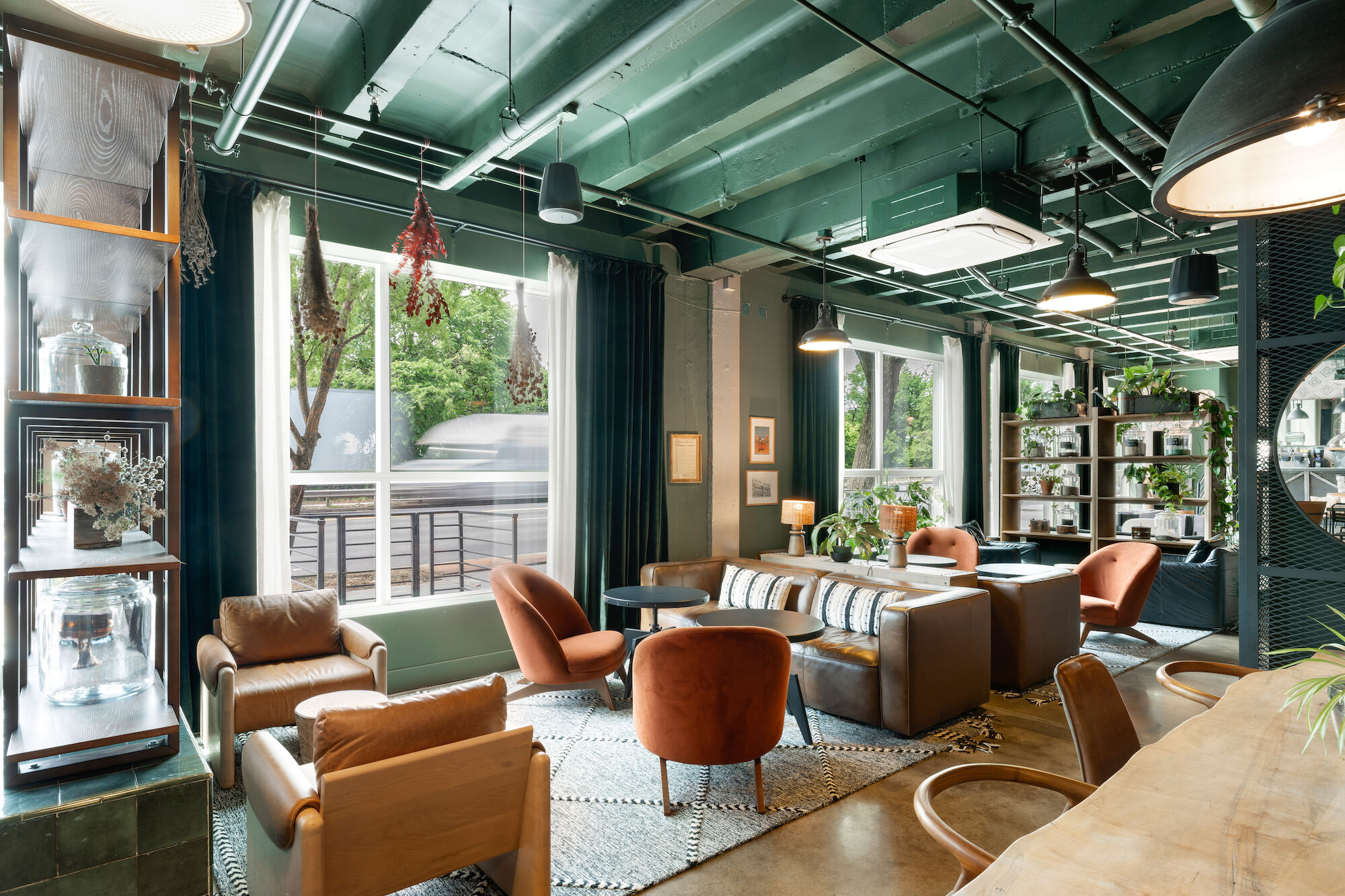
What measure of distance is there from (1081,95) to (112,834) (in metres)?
3.83

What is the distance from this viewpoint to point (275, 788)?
1.94 m

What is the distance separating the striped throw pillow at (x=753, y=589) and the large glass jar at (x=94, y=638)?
144 inches

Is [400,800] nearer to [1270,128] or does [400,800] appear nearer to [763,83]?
[1270,128]

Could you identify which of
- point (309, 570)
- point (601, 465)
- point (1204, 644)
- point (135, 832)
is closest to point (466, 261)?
point (601, 465)

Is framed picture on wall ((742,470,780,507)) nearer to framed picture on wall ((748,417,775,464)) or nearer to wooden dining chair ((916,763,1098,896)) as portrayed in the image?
framed picture on wall ((748,417,775,464))

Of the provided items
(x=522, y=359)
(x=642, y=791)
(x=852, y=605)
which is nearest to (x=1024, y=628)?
(x=852, y=605)

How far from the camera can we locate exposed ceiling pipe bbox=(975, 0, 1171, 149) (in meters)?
2.38

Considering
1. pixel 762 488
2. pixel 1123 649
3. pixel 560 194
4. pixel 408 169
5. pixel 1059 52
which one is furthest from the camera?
pixel 762 488

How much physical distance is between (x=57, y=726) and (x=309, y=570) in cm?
305

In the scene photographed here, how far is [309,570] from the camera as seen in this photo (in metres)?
4.61

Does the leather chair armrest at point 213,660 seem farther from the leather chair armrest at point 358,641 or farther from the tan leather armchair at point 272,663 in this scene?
the leather chair armrest at point 358,641

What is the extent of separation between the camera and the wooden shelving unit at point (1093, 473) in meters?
7.08

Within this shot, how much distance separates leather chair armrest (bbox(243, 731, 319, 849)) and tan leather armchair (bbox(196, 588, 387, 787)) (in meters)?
1.19

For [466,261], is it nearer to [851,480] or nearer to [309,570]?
[309,570]
